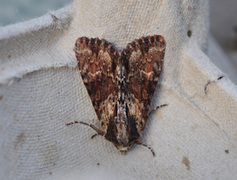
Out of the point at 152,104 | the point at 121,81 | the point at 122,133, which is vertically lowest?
the point at 122,133

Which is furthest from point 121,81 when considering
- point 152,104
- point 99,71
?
point 152,104

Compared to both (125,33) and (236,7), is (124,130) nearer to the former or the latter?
(125,33)

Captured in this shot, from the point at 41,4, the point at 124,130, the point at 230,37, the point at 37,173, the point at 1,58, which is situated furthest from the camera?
the point at 230,37

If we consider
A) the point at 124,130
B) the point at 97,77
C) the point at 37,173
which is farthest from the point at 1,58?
the point at 124,130

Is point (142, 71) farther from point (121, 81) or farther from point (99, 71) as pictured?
point (99, 71)

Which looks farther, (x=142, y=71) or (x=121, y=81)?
(x=142, y=71)

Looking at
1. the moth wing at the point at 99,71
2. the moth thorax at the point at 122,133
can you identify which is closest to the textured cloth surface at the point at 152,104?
the moth wing at the point at 99,71
